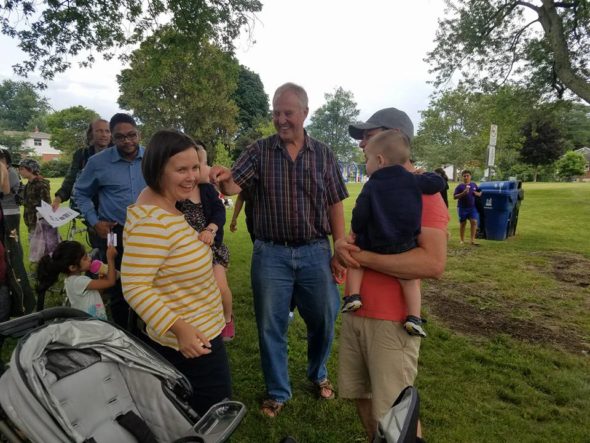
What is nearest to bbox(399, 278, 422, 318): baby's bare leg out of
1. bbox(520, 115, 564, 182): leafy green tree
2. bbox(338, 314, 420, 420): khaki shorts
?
bbox(338, 314, 420, 420): khaki shorts

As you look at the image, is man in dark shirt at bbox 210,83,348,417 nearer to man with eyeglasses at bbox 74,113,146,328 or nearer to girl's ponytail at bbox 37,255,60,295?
man with eyeglasses at bbox 74,113,146,328

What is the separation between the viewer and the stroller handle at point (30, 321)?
5.33 ft

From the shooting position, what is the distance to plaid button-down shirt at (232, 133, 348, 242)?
8.84 ft

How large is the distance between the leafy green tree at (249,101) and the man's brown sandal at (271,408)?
4213 cm

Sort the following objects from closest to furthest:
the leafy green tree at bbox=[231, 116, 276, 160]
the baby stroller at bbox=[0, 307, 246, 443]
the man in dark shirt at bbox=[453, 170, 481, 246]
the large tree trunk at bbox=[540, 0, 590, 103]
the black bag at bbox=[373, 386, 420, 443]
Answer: the black bag at bbox=[373, 386, 420, 443]
the baby stroller at bbox=[0, 307, 246, 443]
the large tree trunk at bbox=[540, 0, 590, 103]
the man in dark shirt at bbox=[453, 170, 481, 246]
the leafy green tree at bbox=[231, 116, 276, 160]

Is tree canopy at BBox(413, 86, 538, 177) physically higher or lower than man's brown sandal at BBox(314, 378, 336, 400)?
higher

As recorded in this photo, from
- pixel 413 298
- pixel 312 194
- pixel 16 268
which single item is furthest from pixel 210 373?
pixel 16 268

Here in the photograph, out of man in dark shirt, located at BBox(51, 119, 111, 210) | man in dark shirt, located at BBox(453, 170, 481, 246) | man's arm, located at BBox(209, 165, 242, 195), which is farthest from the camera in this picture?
man in dark shirt, located at BBox(453, 170, 481, 246)

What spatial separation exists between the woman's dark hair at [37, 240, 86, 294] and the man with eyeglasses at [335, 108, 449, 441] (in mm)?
2525

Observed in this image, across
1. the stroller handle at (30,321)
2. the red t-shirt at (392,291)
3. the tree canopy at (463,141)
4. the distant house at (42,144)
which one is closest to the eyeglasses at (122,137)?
the stroller handle at (30,321)

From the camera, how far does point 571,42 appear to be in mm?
10039

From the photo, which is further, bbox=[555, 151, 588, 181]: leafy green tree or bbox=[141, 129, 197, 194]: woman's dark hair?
bbox=[555, 151, 588, 181]: leafy green tree

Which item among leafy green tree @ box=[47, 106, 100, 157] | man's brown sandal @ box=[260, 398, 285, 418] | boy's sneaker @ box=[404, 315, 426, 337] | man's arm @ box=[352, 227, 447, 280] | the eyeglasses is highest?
leafy green tree @ box=[47, 106, 100, 157]

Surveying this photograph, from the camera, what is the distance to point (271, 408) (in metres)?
3.01
